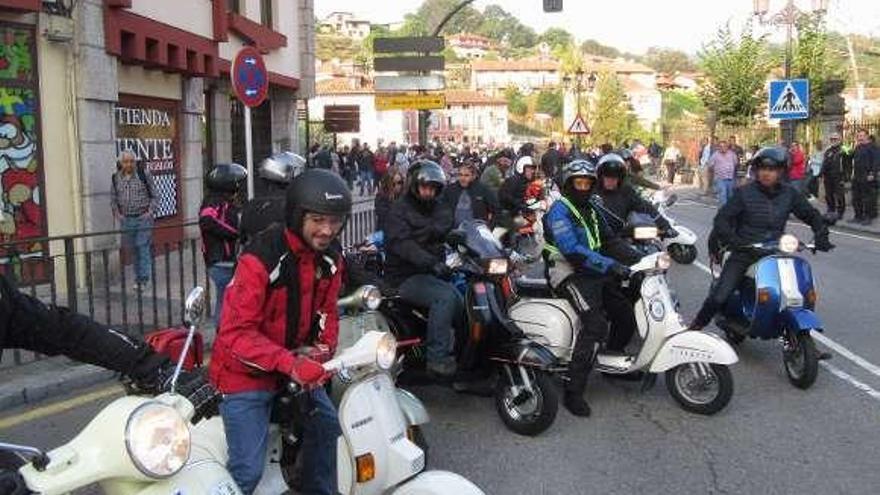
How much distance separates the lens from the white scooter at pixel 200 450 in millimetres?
2480

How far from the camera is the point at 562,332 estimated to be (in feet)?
21.5

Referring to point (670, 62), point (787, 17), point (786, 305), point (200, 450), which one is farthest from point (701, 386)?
point (670, 62)

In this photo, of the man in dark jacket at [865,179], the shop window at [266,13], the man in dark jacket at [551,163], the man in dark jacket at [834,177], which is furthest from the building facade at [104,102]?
the man in dark jacket at [865,179]

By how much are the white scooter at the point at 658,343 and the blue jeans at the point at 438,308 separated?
661 millimetres

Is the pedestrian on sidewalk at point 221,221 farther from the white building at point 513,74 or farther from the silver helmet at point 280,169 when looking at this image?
the white building at point 513,74

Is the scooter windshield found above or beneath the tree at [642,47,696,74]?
beneath

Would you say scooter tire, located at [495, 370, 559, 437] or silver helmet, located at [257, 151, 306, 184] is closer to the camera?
scooter tire, located at [495, 370, 559, 437]

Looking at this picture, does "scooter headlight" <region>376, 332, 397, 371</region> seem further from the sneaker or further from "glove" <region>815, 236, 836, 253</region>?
"glove" <region>815, 236, 836, 253</region>

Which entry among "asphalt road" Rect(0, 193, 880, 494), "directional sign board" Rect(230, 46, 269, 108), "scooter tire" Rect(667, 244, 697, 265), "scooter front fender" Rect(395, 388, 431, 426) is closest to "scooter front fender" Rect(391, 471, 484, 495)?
"scooter front fender" Rect(395, 388, 431, 426)

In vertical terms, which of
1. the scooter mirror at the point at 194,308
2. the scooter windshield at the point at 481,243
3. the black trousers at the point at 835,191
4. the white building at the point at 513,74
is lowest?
the black trousers at the point at 835,191

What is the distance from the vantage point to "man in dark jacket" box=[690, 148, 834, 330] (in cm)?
746

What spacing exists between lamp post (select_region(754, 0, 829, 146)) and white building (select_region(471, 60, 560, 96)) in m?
130

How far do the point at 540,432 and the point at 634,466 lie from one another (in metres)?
0.70

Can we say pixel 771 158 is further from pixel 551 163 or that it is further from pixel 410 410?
pixel 551 163
